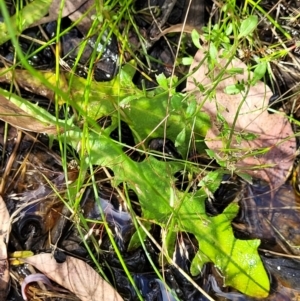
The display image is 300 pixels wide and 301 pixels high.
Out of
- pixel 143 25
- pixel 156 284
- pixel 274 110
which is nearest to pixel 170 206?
pixel 156 284

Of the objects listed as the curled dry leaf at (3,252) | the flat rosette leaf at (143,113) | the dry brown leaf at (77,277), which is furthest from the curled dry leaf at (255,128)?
the curled dry leaf at (3,252)

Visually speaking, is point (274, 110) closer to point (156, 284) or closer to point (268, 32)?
point (268, 32)

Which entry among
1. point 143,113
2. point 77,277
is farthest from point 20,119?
point 77,277

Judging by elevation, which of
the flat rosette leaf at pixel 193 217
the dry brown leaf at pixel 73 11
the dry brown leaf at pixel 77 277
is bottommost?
the dry brown leaf at pixel 77 277

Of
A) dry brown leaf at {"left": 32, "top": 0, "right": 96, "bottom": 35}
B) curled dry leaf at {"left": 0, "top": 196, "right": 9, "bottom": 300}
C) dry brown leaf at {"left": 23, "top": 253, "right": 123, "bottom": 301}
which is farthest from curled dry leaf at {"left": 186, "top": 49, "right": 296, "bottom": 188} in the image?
curled dry leaf at {"left": 0, "top": 196, "right": 9, "bottom": 300}

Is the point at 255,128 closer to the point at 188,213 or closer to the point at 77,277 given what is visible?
the point at 188,213

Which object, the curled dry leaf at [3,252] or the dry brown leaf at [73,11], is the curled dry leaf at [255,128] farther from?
the curled dry leaf at [3,252]
